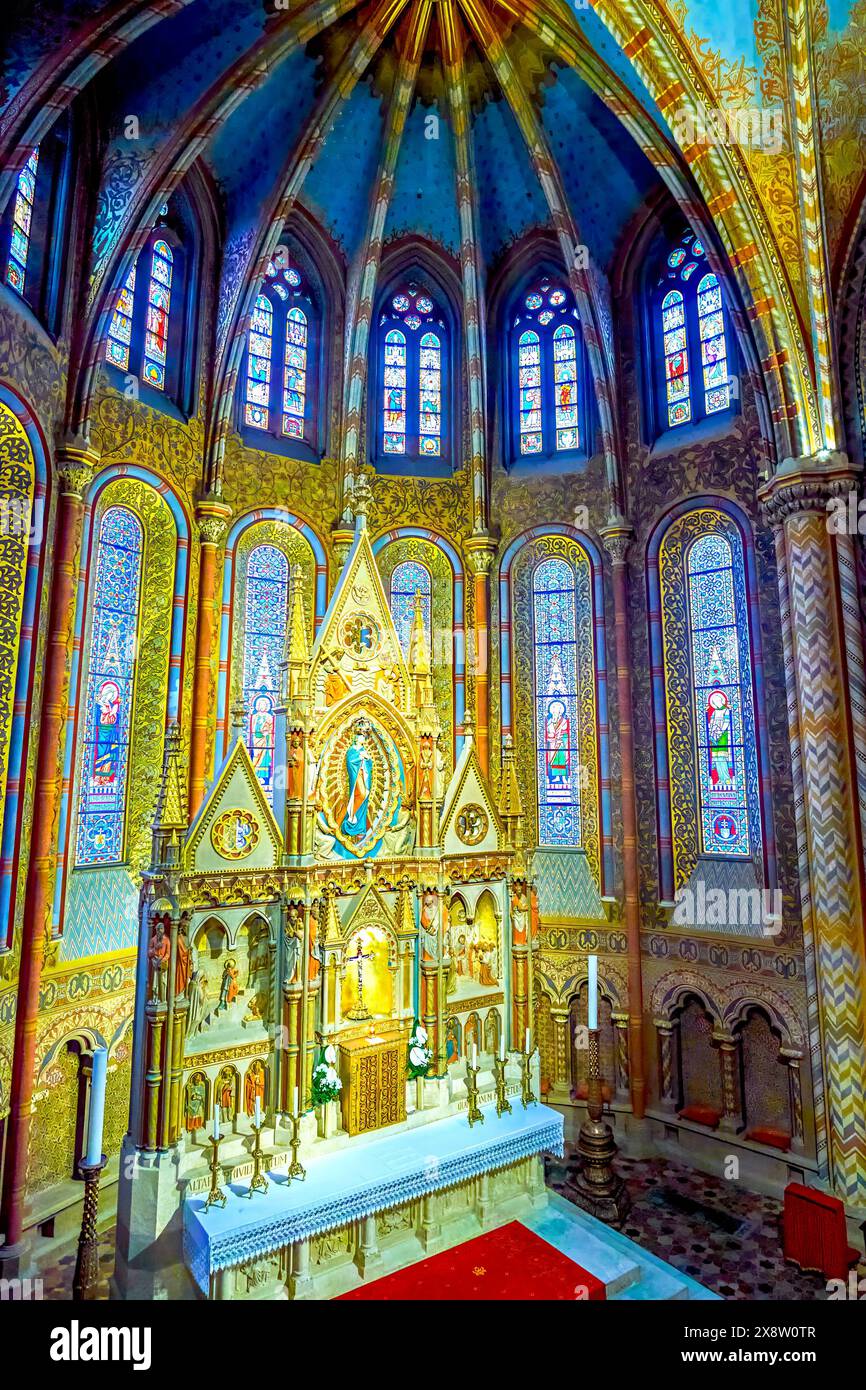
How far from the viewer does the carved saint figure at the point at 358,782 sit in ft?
31.1

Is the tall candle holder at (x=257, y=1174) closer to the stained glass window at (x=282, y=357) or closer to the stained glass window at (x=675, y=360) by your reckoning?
the stained glass window at (x=282, y=357)

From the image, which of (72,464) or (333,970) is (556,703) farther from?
(72,464)

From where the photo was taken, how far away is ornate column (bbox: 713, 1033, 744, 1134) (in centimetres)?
1208

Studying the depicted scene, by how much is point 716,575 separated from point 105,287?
1051cm

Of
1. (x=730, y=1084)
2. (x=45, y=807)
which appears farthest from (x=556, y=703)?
(x=45, y=807)

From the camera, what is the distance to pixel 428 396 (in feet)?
53.1

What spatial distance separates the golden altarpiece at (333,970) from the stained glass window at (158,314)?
603 centimetres

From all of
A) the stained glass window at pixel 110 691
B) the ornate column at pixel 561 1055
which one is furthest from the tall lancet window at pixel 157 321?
the ornate column at pixel 561 1055

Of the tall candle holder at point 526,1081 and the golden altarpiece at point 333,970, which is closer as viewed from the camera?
the golden altarpiece at point 333,970

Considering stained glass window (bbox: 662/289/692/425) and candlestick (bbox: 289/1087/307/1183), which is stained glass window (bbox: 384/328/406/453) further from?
candlestick (bbox: 289/1087/307/1183)

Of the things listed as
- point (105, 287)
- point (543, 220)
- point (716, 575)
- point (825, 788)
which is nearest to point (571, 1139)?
point (825, 788)

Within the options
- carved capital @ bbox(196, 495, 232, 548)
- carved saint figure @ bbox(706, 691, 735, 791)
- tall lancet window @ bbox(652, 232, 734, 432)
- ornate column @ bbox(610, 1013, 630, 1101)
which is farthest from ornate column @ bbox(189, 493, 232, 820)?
carved saint figure @ bbox(706, 691, 735, 791)

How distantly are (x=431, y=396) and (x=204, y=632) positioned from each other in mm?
7154

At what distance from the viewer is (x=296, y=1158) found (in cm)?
794
